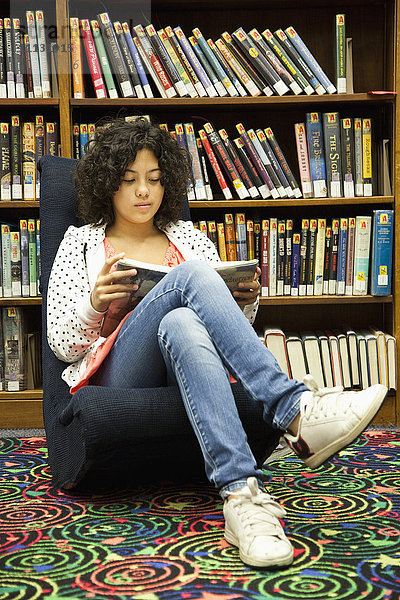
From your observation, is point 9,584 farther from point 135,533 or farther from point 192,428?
point 192,428

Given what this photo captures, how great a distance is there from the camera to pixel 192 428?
1.61 m

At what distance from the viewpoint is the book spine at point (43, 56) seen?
2469 mm

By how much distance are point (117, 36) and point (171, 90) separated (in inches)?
9.9

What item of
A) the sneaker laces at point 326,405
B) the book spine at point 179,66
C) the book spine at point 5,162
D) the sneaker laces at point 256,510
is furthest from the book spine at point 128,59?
the sneaker laces at point 256,510

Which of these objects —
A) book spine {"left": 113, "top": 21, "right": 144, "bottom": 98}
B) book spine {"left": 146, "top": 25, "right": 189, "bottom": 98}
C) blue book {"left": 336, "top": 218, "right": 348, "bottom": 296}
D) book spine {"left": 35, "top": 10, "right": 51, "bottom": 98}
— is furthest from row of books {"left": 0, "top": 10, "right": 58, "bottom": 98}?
blue book {"left": 336, "top": 218, "right": 348, "bottom": 296}

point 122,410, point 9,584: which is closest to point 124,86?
point 122,410

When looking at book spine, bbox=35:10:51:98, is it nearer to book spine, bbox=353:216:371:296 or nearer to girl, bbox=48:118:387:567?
girl, bbox=48:118:387:567

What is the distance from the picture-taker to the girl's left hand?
5.74 ft

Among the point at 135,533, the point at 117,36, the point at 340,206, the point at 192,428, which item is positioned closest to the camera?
the point at 135,533

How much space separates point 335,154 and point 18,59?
3.67 feet

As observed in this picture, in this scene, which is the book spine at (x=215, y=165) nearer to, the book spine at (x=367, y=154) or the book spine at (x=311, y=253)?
the book spine at (x=311, y=253)

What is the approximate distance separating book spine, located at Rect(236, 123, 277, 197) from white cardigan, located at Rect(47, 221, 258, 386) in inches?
23.9

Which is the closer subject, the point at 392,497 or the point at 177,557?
the point at 177,557

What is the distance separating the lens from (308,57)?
8.18 ft
